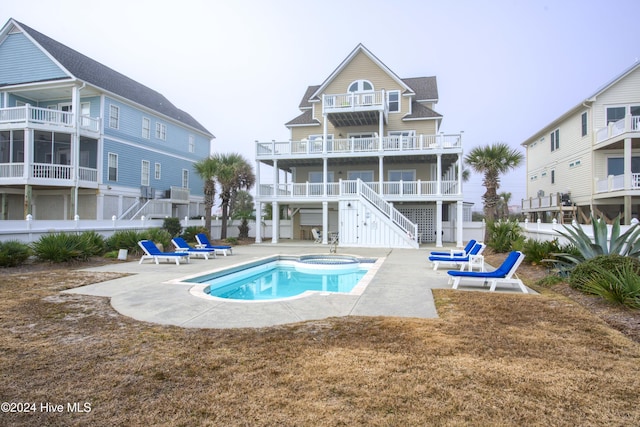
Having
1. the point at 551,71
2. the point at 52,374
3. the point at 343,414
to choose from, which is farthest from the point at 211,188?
the point at 551,71

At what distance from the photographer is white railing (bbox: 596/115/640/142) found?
19.5 meters

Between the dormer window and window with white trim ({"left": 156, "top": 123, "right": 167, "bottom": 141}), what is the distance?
15.1m

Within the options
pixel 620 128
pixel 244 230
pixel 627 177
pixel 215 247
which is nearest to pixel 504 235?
pixel 627 177

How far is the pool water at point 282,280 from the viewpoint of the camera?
10.3 metres

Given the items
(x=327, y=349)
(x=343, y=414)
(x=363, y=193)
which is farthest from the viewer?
(x=363, y=193)

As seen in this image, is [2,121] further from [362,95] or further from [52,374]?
[52,374]

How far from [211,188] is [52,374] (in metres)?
21.2

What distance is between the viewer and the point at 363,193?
880 inches

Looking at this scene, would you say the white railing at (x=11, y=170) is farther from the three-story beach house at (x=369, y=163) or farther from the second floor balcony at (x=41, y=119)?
the three-story beach house at (x=369, y=163)

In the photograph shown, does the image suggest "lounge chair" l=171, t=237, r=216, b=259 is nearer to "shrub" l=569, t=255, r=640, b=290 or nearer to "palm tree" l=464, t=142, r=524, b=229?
"shrub" l=569, t=255, r=640, b=290

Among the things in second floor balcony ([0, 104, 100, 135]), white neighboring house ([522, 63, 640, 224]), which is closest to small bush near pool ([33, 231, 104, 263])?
second floor balcony ([0, 104, 100, 135])

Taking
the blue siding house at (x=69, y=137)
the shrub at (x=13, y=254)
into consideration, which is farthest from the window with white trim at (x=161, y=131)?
the shrub at (x=13, y=254)

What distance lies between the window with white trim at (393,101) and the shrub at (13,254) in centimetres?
2220

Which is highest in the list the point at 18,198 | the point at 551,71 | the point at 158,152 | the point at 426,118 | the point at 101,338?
the point at 551,71
